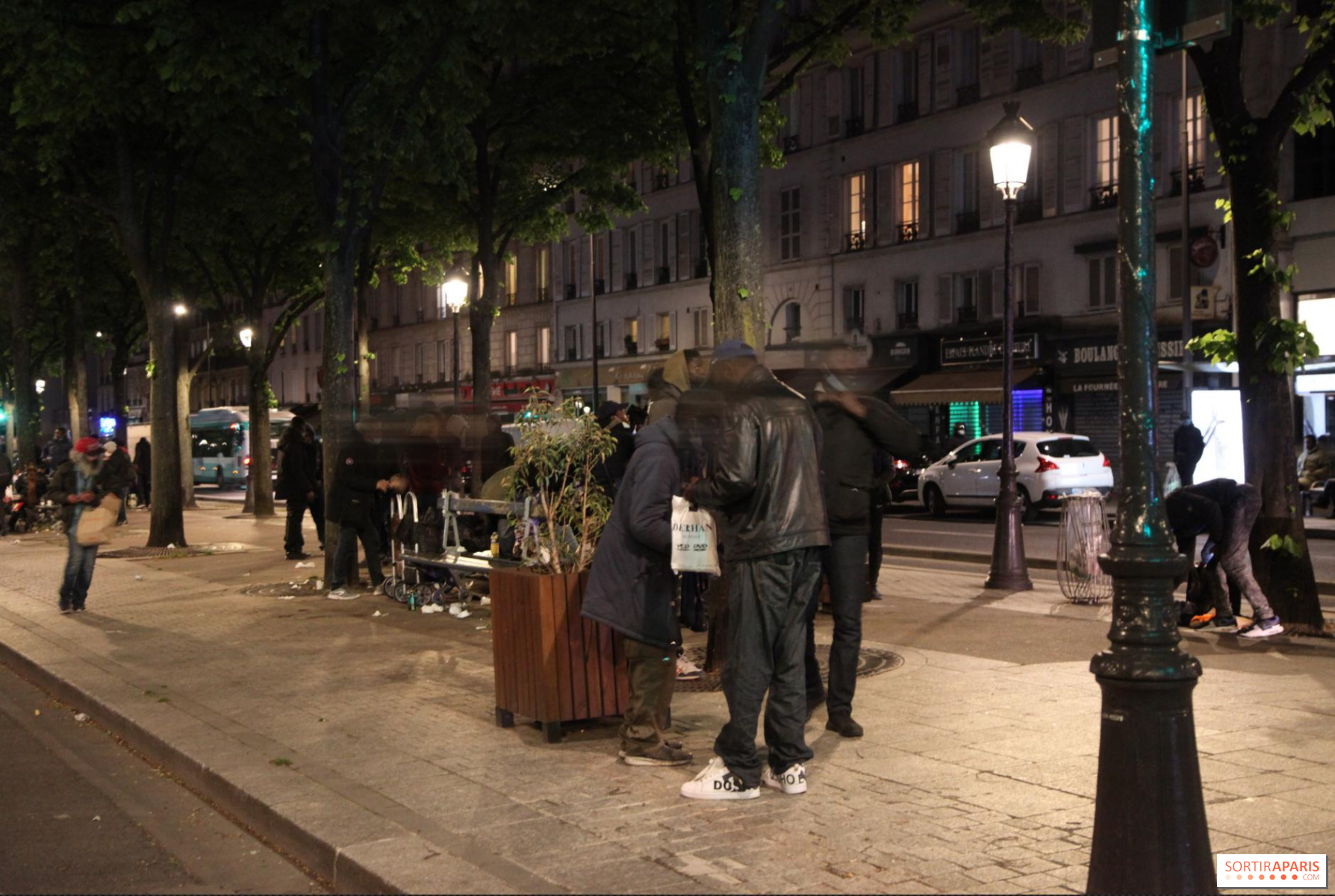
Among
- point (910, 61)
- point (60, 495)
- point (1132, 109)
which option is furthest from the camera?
point (910, 61)

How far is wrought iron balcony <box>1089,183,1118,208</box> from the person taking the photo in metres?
37.9

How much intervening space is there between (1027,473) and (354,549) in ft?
54.0

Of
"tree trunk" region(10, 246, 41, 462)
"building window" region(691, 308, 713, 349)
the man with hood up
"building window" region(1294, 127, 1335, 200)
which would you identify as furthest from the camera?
"building window" region(691, 308, 713, 349)

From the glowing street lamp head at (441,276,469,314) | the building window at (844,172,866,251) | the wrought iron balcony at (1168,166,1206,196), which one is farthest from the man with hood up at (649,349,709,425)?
the building window at (844,172,866,251)

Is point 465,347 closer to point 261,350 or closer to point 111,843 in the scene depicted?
point 261,350

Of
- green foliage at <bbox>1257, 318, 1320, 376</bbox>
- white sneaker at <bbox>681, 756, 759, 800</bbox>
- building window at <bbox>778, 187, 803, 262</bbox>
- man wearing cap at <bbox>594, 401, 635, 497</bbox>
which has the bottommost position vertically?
white sneaker at <bbox>681, 756, 759, 800</bbox>

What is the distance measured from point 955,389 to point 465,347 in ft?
110

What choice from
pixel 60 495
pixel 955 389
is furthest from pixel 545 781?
pixel 955 389

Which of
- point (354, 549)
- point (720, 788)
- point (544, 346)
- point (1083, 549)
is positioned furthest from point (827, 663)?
point (544, 346)

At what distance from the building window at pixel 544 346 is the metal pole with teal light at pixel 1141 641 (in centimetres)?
5790

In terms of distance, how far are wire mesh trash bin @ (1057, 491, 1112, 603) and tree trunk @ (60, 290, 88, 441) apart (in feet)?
84.2

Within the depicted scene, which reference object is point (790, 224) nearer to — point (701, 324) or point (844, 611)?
point (701, 324)

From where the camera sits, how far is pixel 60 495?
14.9 metres

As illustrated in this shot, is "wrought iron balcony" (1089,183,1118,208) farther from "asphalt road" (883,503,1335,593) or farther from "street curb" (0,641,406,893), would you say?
"street curb" (0,641,406,893)
